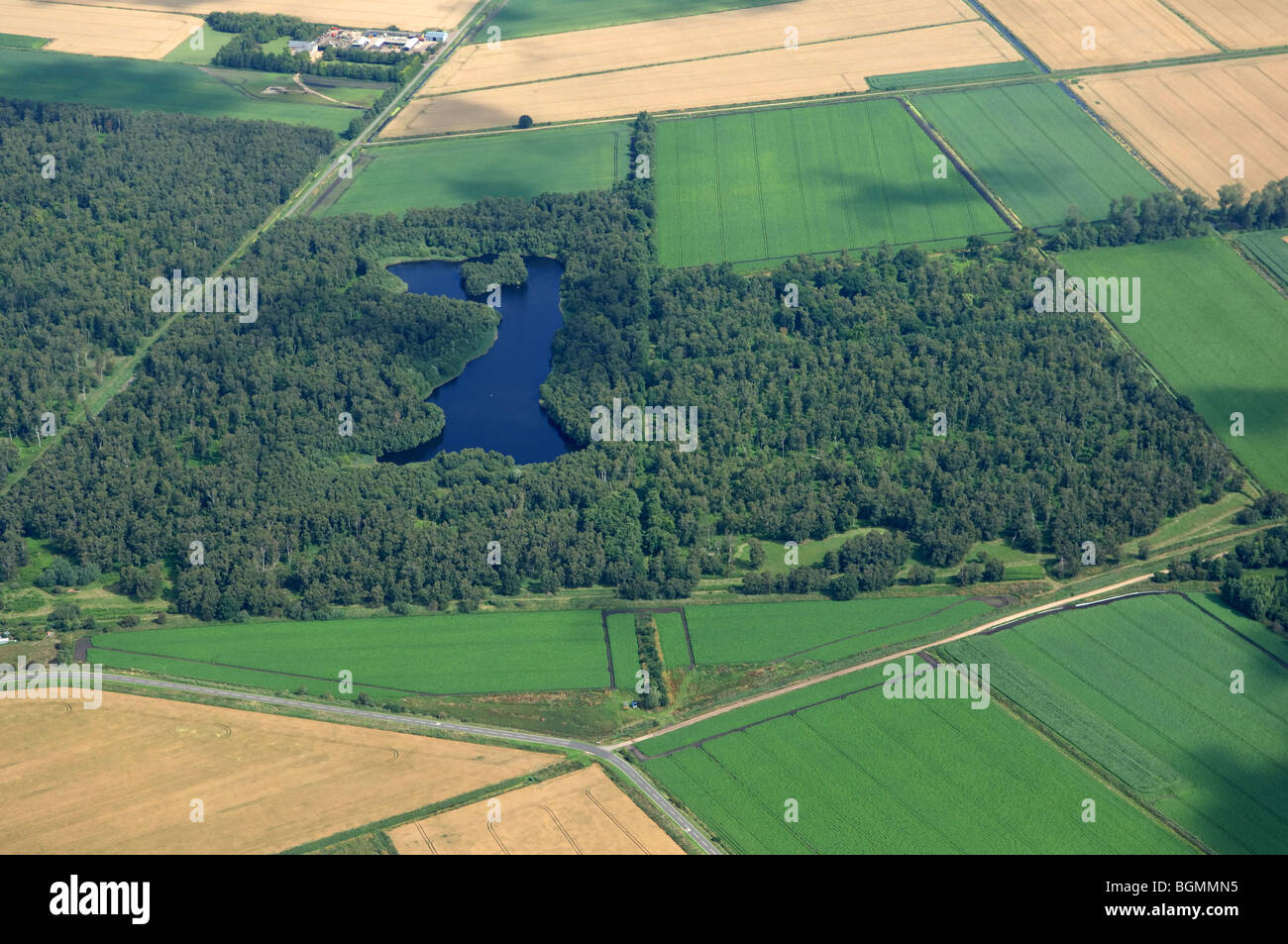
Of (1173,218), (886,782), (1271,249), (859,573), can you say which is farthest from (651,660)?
(1271,249)

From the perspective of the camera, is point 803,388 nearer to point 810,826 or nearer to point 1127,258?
point 1127,258

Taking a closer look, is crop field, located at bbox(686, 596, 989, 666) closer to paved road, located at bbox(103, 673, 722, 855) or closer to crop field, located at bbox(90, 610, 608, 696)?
crop field, located at bbox(90, 610, 608, 696)

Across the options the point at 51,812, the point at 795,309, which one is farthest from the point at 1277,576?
the point at 51,812

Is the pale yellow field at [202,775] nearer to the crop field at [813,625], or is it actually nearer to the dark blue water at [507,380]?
the crop field at [813,625]

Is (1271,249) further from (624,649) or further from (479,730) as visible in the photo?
(479,730)

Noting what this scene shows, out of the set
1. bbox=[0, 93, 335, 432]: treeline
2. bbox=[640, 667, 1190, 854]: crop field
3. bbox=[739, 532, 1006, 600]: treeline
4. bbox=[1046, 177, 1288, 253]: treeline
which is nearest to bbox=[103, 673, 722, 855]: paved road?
bbox=[640, 667, 1190, 854]: crop field

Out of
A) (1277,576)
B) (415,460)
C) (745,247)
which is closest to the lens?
(1277,576)
